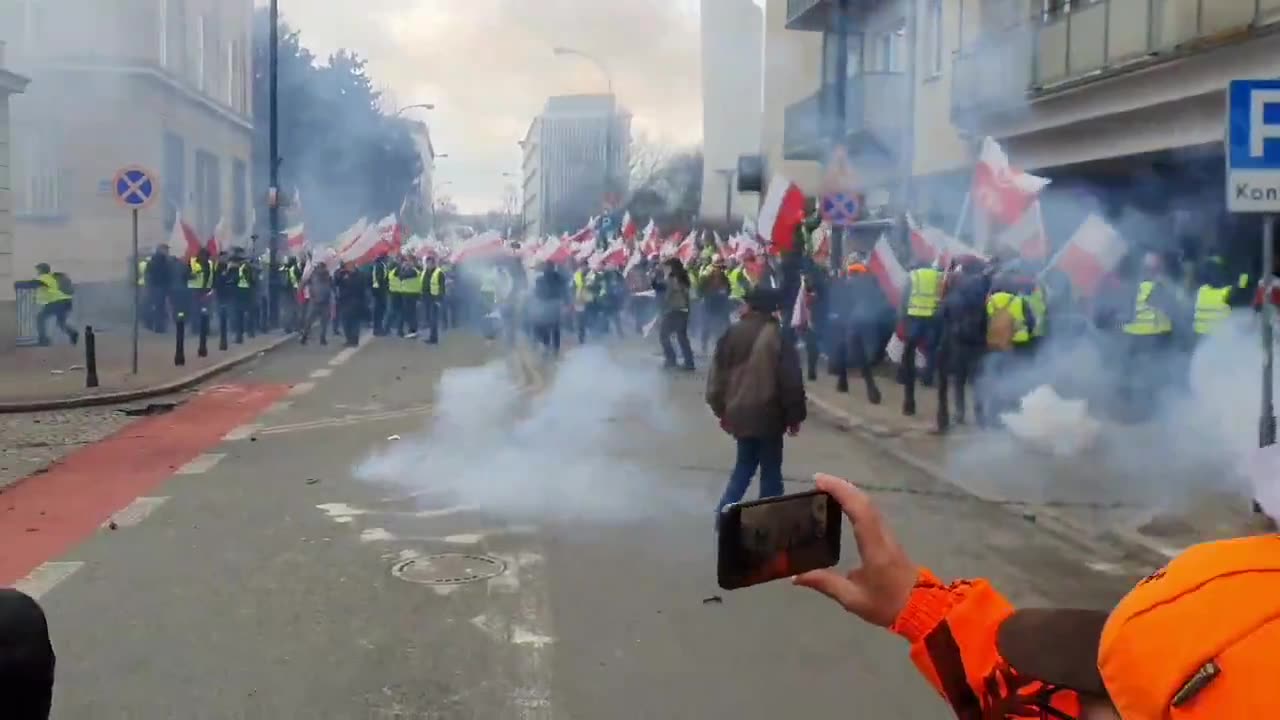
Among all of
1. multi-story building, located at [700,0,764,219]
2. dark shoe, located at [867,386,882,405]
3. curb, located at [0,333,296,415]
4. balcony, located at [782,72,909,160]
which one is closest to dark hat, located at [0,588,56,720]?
multi-story building, located at [700,0,764,219]

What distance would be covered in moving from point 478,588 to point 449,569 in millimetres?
425

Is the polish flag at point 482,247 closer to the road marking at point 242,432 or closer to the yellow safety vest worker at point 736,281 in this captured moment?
the yellow safety vest worker at point 736,281

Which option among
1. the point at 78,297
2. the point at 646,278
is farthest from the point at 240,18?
the point at 646,278

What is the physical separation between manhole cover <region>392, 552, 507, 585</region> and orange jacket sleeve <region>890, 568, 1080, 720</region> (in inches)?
185

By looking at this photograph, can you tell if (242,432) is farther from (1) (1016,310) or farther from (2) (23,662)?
(2) (23,662)

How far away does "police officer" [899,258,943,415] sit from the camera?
12477 millimetres

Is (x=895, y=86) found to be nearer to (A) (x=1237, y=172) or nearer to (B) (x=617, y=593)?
(A) (x=1237, y=172)

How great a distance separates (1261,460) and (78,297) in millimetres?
26766

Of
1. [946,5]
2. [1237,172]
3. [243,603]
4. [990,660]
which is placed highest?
[946,5]

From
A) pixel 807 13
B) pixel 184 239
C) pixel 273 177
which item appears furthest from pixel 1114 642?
pixel 273 177

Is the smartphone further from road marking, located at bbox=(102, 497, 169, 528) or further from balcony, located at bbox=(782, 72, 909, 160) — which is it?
balcony, located at bbox=(782, 72, 909, 160)

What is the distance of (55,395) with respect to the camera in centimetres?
1348

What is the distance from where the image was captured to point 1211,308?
31.6ft

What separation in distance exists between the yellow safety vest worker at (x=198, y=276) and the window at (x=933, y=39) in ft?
42.2
